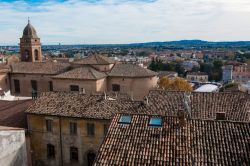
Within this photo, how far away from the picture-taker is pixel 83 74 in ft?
124

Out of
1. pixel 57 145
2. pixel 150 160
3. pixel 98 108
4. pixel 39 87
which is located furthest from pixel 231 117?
pixel 39 87

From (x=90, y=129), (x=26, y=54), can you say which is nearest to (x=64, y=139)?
(x=90, y=129)

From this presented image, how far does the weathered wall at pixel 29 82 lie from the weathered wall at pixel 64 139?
17.1 meters

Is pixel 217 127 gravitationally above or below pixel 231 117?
above

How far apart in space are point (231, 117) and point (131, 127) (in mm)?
11566

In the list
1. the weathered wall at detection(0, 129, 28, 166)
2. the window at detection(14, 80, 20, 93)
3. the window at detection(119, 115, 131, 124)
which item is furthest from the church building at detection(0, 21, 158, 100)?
the window at detection(119, 115, 131, 124)

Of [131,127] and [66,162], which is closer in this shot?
[131,127]

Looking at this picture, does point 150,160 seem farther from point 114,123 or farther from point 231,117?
point 231,117

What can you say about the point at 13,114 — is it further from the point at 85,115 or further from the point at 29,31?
the point at 29,31

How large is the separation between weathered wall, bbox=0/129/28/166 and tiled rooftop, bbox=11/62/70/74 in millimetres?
20795

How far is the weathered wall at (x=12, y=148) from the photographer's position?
19.7 m

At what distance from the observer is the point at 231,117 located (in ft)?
76.9

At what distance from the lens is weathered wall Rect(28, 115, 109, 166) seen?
24.3 m

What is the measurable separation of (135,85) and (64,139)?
15451 millimetres
